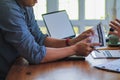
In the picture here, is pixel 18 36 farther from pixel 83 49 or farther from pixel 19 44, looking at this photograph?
pixel 83 49

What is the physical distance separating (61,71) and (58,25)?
1339mm

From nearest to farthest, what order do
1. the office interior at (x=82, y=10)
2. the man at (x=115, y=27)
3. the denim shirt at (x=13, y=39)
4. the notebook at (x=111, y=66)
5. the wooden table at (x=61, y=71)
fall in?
1. the wooden table at (x=61, y=71)
2. the notebook at (x=111, y=66)
3. the denim shirt at (x=13, y=39)
4. the man at (x=115, y=27)
5. the office interior at (x=82, y=10)

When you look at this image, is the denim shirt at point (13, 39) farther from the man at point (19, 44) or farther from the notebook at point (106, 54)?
the notebook at point (106, 54)

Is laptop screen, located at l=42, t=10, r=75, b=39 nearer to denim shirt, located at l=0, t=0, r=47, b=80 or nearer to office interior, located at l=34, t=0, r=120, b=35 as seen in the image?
office interior, located at l=34, t=0, r=120, b=35

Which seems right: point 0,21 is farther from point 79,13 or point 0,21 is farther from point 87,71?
point 79,13

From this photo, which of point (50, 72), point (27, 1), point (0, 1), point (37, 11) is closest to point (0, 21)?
point (0, 1)

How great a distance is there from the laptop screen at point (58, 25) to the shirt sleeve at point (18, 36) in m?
1.06

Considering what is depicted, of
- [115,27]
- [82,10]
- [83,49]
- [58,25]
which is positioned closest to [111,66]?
[83,49]

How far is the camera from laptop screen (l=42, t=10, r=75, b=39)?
9.16 ft

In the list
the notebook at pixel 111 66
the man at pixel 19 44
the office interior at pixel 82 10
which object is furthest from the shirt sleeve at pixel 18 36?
the office interior at pixel 82 10

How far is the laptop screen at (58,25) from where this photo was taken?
279 centimetres

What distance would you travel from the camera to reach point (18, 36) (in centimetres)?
166

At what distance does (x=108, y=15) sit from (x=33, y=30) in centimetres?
150

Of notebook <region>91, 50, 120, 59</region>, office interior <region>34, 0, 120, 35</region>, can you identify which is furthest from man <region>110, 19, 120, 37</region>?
office interior <region>34, 0, 120, 35</region>
